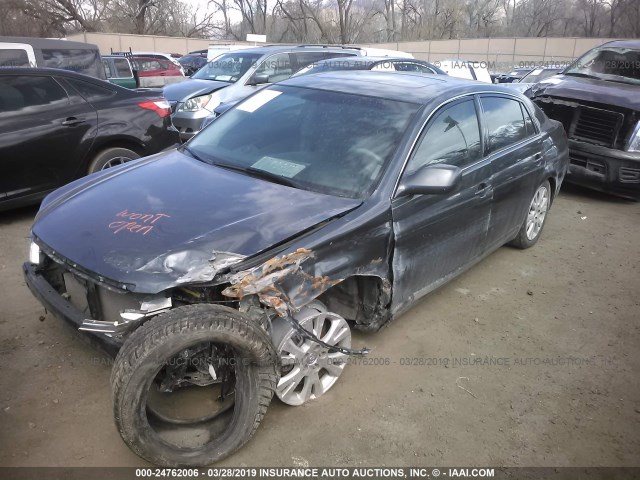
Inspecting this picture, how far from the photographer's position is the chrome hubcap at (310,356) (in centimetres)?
257

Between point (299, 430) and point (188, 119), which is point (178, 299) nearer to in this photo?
point (299, 430)

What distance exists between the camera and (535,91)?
7.52 metres

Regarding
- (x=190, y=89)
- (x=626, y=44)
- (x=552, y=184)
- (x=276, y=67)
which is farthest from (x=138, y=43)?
(x=552, y=184)

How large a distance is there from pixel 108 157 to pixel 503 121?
4.08 m

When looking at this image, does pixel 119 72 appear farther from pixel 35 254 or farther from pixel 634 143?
pixel 634 143

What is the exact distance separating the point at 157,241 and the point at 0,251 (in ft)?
9.75

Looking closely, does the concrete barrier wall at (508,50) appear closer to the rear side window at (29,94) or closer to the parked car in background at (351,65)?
the parked car in background at (351,65)

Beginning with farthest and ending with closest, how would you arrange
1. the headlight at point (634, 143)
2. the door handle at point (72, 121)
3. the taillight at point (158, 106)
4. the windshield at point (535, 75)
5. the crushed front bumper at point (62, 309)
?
the windshield at point (535, 75), the headlight at point (634, 143), the taillight at point (158, 106), the door handle at point (72, 121), the crushed front bumper at point (62, 309)

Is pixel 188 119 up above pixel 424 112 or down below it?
below

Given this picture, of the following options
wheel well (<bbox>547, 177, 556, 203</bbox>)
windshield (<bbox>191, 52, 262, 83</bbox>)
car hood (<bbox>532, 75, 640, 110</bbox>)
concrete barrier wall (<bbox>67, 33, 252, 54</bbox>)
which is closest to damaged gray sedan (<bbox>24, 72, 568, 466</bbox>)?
wheel well (<bbox>547, 177, 556, 203</bbox>)

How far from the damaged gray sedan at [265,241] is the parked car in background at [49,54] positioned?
4875mm

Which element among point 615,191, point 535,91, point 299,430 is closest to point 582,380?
point 299,430

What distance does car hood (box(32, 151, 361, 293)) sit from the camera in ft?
7.30

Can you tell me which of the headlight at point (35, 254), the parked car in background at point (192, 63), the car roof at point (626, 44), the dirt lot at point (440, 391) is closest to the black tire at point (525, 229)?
the dirt lot at point (440, 391)
